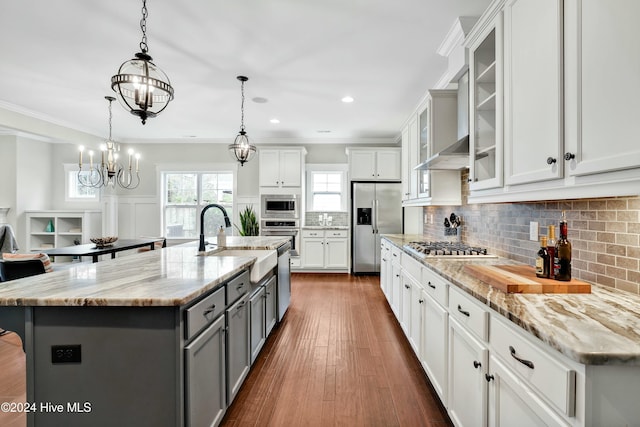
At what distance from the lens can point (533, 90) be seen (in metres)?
1.45

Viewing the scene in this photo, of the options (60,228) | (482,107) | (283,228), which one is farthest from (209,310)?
(60,228)

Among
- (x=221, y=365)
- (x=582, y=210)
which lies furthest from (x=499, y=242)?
(x=221, y=365)

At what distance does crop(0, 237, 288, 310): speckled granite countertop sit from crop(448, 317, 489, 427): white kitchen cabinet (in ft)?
4.16

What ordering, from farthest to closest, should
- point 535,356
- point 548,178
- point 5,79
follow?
point 5,79 → point 548,178 → point 535,356

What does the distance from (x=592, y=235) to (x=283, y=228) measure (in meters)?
4.93

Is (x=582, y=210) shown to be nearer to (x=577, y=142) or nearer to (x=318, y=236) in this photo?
(x=577, y=142)

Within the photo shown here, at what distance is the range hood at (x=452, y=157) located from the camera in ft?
7.70

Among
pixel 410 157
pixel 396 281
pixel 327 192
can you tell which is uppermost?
pixel 410 157

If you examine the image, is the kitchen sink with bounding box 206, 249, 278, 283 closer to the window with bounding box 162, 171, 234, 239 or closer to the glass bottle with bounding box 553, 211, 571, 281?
the glass bottle with bounding box 553, 211, 571, 281

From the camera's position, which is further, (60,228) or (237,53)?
(60,228)

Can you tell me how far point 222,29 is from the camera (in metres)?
2.60

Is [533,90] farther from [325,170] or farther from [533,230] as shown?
[325,170]

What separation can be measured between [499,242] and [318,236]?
12.8ft

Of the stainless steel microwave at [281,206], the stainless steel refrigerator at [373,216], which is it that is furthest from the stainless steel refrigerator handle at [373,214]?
the stainless steel microwave at [281,206]
